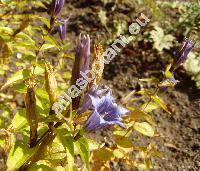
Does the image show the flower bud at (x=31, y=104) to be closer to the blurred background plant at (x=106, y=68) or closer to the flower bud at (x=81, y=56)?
the blurred background plant at (x=106, y=68)

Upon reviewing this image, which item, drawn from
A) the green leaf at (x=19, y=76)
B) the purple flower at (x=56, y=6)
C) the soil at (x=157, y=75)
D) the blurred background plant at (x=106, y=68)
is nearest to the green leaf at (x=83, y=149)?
the blurred background plant at (x=106, y=68)

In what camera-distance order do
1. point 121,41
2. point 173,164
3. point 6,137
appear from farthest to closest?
point 121,41, point 173,164, point 6,137

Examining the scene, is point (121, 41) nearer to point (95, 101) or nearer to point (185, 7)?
point (185, 7)

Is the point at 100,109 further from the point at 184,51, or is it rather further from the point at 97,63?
the point at 184,51

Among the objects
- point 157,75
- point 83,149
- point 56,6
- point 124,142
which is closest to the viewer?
point 83,149

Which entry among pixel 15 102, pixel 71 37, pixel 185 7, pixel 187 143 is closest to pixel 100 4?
pixel 71 37

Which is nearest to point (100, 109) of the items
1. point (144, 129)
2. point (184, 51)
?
point (184, 51)
